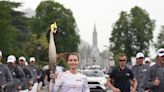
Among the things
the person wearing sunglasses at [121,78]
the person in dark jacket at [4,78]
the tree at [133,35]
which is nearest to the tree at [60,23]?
the tree at [133,35]

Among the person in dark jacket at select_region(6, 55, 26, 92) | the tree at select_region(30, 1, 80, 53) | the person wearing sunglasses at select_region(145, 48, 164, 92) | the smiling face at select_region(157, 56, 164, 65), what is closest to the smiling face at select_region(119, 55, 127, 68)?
the person wearing sunglasses at select_region(145, 48, 164, 92)

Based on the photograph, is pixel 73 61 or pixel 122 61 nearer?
pixel 73 61

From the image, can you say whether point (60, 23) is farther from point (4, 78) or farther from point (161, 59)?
point (161, 59)

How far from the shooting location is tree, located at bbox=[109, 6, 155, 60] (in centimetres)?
10019

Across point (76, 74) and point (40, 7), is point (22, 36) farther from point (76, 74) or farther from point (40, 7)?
point (76, 74)

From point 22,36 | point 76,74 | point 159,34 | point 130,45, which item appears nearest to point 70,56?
point 76,74

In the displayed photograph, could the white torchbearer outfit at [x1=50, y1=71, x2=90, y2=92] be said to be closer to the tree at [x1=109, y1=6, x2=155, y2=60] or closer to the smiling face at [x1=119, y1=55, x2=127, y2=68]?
the smiling face at [x1=119, y1=55, x2=127, y2=68]

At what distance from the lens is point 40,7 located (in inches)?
3671

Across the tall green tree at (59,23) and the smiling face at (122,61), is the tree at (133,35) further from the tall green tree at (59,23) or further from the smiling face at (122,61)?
the smiling face at (122,61)

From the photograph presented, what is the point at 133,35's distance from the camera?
3989 inches

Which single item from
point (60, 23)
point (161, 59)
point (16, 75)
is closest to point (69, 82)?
point (161, 59)

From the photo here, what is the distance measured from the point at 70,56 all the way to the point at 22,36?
77363mm

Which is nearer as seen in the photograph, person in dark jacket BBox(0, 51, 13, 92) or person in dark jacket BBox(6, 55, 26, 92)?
person in dark jacket BBox(0, 51, 13, 92)

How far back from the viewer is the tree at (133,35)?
100188mm
